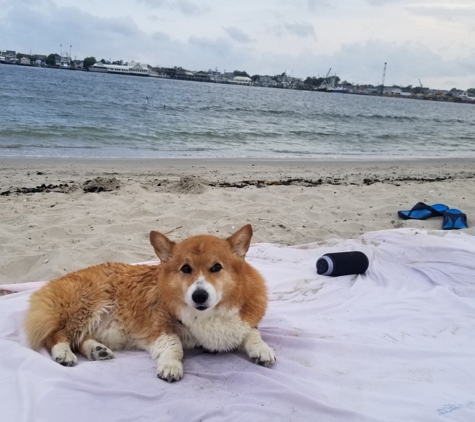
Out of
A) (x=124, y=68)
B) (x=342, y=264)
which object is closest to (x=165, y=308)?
(x=342, y=264)

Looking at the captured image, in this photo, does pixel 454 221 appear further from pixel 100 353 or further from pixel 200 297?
pixel 100 353

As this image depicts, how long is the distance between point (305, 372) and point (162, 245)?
1.19 metres

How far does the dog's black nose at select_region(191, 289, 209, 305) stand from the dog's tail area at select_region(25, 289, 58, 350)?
1.06 meters

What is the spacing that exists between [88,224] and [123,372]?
3.67 meters

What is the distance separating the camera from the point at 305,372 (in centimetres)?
274

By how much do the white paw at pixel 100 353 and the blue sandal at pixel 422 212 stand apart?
17.4 feet

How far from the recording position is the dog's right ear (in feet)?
9.25

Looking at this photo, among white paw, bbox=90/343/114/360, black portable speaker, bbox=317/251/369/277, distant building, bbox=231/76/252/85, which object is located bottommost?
white paw, bbox=90/343/114/360

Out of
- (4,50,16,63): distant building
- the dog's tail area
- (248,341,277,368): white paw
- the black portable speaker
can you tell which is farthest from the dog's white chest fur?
(4,50,16,63): distant building

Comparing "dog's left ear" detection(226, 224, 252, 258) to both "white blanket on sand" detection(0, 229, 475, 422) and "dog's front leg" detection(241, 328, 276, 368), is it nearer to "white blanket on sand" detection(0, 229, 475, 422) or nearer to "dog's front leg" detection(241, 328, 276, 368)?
"dog's front leg" detection(241, 328, 276, 368)

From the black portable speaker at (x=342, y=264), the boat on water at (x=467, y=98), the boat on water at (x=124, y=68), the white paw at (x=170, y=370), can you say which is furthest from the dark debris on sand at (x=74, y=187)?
the boat on water at (x=467, y=98)

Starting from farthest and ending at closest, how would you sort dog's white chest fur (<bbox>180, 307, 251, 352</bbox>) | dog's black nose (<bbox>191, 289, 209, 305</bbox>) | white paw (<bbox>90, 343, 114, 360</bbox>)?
1. white paw (<bbox>90, 343, 114, 360</bbox>)
2. dog's white chest fur (<bbox>180, 307, 251, 352</bbox>)
3. dog's black nose (<bbox>191, 289, 209, 305</bbox>)

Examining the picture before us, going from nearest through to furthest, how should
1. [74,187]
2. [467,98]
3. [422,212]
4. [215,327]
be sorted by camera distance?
1. [215,327]
2. [422,212]
3. [74,187]
4. [467,98]

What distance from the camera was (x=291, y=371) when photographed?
273 cm
